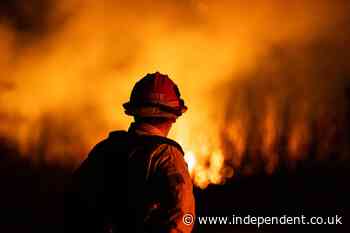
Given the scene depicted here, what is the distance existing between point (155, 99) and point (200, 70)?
→ 9.78 feet

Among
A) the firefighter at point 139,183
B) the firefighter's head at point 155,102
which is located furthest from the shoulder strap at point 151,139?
the firefighter's head at point 155,102

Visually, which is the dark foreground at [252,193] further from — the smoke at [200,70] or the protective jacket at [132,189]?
the protective jacket at [132,189]

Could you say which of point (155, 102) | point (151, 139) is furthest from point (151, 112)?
point (151, 139)

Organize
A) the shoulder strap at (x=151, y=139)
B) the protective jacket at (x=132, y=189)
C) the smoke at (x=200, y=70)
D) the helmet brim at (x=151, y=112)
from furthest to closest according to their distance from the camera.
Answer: the smoke at (x=200, y=70) < the helmet brim at (x=151, y=112) < the shoulder strap at (x=151, y=139) < the protective jacket at (x=132, y=189)

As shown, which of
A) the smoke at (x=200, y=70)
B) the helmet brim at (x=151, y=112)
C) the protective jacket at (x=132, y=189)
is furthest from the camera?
the smoke at (x=200, y=70)


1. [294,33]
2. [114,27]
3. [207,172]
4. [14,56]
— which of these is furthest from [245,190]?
[14,56]

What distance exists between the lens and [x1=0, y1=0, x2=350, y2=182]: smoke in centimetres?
641

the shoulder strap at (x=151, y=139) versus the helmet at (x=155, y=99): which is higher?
the helmet at (x=155, y=99)

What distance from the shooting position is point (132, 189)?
3.21 m

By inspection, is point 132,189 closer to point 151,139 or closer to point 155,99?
point 151,139

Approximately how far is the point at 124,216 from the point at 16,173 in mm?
4170

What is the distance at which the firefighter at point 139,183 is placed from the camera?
10.3 feet

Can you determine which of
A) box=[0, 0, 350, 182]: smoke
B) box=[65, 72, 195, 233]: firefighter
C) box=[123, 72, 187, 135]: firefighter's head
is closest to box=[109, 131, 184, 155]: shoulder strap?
box=[65, 72, 195, 233]: firefighter

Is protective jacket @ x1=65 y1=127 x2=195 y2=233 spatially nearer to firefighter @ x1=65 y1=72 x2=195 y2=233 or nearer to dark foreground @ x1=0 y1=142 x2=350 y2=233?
firefighter @ x1=65 y1=72 x2=195 y2=233
